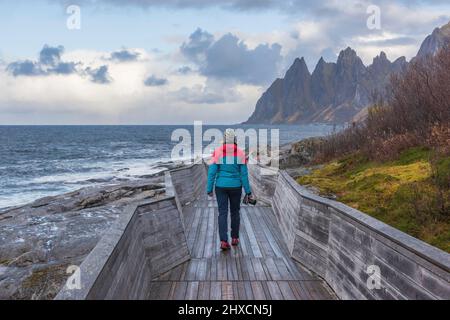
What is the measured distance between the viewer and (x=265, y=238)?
826 cm

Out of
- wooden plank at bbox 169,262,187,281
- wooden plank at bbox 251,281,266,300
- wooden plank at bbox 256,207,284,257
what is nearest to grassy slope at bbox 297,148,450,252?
wooden plank at bbox 256,207,284,257

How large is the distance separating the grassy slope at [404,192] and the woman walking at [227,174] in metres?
3.32

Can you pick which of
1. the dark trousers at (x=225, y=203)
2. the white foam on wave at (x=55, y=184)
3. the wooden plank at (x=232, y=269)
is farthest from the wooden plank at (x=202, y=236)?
the white foam on wave at (x=55, y=184)

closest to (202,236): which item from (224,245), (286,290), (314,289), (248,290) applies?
(224,245)

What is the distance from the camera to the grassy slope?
7.64 metres

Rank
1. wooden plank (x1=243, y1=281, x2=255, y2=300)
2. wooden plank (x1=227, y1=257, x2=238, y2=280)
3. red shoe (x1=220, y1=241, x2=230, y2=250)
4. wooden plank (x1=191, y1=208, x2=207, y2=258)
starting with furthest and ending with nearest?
red shoe (x1=220, y1=241, x2=230, y2=250)
wooden plank (x1=191, y1=208, x2=207, y2=258)
wooden plank (x1=227, y1=257, x2=238, y2=280)
wooden plank (x1=243, y1=281, x2=255, y2=300)

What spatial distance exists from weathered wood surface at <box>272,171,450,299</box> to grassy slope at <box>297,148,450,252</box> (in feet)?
7.43

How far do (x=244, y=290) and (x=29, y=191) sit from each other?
2908cm

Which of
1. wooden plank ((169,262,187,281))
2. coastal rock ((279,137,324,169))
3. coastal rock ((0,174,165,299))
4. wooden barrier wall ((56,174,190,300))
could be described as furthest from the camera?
coastal rock ((279,137,324,169))

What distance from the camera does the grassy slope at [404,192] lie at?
7.64 metres

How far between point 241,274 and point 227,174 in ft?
5.84

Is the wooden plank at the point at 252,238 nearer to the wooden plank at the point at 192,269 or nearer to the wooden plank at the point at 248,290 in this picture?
the wooden plank at the point at 192,269

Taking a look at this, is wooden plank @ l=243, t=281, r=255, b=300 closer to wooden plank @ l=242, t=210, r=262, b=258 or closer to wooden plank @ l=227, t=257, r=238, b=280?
wooden plank @ l=227, t=257, r=238, b=280
